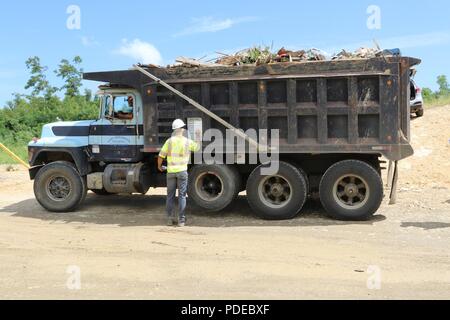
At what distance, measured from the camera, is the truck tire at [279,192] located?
8.87 m

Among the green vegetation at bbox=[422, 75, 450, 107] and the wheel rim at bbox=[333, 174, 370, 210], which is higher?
the green vegetation at bbox=[422, 75, 450, 107]

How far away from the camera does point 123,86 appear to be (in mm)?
9891

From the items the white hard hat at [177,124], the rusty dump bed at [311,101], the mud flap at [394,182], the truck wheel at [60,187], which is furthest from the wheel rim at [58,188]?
the mud flap at [394,182]

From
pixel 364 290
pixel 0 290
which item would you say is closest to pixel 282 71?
pixel 364 290

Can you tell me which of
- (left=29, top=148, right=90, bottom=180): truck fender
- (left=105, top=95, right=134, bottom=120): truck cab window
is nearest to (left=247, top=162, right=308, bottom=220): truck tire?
(left=105, top=95, right=134, bottom=120): truck cab window

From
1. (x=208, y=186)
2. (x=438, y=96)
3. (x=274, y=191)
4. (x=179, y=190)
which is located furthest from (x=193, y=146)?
(x=438, y=96)

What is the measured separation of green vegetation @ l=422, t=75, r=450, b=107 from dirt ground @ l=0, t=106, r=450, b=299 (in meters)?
10.7

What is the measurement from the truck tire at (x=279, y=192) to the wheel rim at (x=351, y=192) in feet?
1.82

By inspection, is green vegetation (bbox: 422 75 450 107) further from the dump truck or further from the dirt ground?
the dump truck

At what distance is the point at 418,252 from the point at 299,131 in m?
3.02

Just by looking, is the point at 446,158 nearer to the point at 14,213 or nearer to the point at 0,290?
the point at 14,213

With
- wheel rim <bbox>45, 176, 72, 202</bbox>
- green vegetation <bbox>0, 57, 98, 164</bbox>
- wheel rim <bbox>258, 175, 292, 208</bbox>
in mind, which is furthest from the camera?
green vegetation <bbox>0, 57, 98, 164</bbox>

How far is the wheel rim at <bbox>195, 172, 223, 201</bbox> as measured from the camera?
30.5ft

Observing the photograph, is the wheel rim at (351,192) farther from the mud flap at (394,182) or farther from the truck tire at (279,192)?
the mud flap at (394,182)
